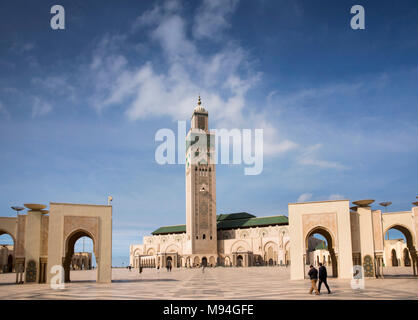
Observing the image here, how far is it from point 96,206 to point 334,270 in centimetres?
1428

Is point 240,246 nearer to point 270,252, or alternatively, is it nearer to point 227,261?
point 227,261

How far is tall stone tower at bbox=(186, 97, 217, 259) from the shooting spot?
72188 mm

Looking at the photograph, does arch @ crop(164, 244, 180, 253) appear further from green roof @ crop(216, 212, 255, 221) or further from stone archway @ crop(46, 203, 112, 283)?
stone archway @ crop(46, 203, 112, 283)

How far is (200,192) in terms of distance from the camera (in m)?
73.7

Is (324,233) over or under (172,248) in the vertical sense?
over

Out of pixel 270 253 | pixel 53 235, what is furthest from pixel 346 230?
pixel 270 253

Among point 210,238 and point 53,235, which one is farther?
point 210,238

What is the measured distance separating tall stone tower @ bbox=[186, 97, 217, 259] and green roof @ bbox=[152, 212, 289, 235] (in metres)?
6.65

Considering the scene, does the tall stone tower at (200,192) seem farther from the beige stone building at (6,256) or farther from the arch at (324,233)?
the arch at (324,233)

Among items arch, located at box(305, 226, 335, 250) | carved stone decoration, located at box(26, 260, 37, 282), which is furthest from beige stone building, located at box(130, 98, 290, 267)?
carved stone decoration, located at box(26, 260, 37, 282)

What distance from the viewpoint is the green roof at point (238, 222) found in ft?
243

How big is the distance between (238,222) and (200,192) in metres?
11.6

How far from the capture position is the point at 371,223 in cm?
2233
